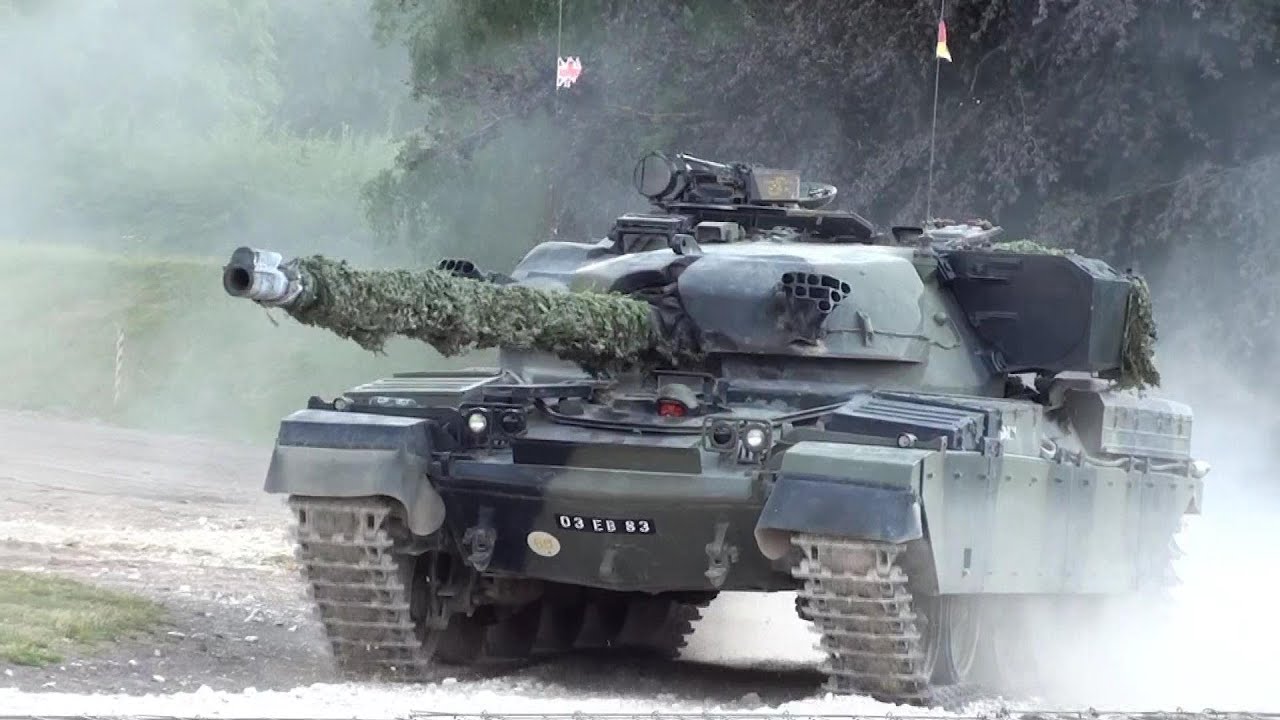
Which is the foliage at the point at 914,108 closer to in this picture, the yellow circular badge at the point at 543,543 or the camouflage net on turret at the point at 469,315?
the camouflage net on turret at the point at 469,315

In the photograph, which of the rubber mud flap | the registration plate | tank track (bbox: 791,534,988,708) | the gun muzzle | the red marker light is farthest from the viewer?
the red marker light

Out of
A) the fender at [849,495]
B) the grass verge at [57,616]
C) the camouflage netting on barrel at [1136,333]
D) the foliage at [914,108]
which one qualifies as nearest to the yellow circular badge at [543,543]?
the fender at [849,495]

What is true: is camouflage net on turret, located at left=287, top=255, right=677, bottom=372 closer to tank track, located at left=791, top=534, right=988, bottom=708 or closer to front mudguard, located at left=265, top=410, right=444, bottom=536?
front mudguard, located at left=265, top=410, right=444, bottom=536

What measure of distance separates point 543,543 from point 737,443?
1209 mm

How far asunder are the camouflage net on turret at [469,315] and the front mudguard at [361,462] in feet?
2.45

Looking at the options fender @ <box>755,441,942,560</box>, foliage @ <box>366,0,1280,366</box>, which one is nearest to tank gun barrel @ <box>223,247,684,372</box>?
fender @ <box>755,441,942,560</box>

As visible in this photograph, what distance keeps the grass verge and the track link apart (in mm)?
1328

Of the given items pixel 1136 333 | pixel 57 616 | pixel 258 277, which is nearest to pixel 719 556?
pixel 258 277

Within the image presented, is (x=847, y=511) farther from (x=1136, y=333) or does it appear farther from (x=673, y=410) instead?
(x=1136, y=333)

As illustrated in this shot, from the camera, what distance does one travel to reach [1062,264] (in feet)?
44.8

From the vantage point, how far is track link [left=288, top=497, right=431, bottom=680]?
12.3 meters

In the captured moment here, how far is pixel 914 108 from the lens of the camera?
80.0ft

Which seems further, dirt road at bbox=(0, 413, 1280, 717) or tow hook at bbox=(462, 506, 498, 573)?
tow hook at bbox=(462, 506, 498, 573)

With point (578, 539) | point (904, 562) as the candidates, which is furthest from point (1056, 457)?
point (578, 539)
